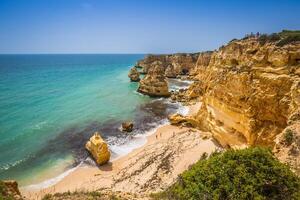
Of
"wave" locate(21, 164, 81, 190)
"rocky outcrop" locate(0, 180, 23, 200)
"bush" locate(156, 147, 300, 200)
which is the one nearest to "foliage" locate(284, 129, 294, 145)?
"bush" locate(156, 147, 300, 200)

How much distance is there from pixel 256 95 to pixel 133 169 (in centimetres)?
1174

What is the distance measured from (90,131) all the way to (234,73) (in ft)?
61.9

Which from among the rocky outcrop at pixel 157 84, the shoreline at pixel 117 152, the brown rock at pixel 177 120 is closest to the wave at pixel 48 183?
the shoreline at pixel 117 152

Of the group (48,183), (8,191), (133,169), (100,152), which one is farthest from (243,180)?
(48,183)

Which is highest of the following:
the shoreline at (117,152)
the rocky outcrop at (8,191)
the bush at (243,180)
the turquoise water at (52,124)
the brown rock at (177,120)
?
the bush at (243,180)

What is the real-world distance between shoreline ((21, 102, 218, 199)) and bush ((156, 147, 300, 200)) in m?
8.78

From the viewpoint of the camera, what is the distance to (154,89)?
5097 centimetres

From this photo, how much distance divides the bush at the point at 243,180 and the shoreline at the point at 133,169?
8.78 metres

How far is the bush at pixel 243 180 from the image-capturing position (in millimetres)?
8203

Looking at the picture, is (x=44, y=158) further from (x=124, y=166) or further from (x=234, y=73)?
(x=234, y=73)

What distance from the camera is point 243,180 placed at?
27.9 ft

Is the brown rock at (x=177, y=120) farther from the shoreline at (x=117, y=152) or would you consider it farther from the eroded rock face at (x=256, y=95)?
the eroded rock face at (x=256, y=95)

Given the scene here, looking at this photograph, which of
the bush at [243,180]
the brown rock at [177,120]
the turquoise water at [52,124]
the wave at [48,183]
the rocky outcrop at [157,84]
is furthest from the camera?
the rocky outcrop at [157,84]

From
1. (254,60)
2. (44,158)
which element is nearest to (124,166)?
(44,158)
